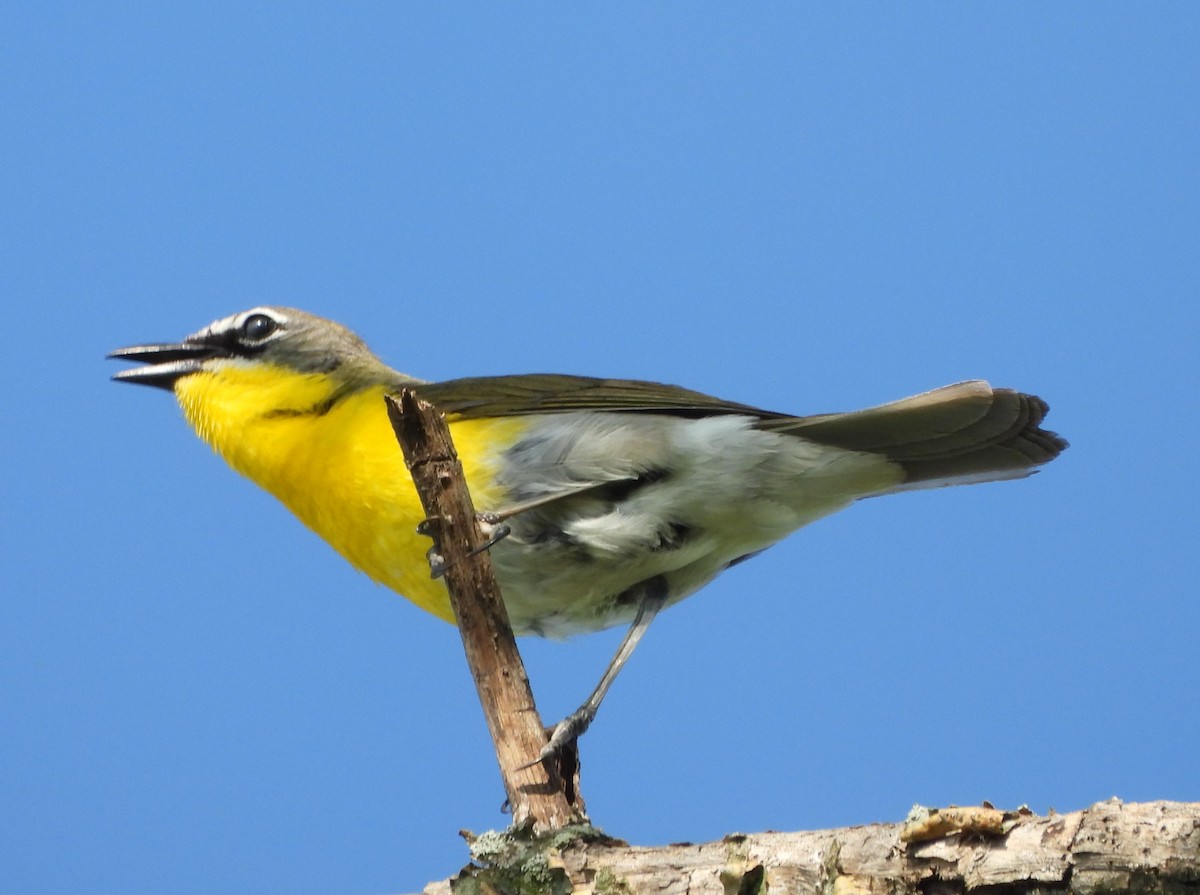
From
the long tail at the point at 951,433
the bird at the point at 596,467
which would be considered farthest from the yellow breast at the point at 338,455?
the long tail at the point at 951,433

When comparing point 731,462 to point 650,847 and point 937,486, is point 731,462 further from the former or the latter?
point 650,847

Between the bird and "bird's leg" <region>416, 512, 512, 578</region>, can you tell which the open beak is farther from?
"bird's leg" <region>416, 512, 512, 578</region>

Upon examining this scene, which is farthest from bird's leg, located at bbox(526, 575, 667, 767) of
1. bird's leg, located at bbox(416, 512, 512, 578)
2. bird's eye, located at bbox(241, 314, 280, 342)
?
bird's eye, located at bbox(241, 314, 280, 342)

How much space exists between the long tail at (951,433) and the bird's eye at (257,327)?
1.84 m

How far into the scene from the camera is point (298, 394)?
4.57 meters

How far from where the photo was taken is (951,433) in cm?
425

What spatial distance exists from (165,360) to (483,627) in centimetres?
194

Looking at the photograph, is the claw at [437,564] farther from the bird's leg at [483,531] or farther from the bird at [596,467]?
the bird at [596,467]

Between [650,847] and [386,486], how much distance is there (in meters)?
1.42

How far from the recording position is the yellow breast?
4.05m

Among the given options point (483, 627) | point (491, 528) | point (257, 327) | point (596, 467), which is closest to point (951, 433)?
point (596, 467)

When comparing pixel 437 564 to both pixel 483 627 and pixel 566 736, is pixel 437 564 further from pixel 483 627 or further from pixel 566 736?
pixel 566 736

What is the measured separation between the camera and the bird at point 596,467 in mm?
4062

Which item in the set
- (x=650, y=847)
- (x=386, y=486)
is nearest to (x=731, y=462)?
(x=386, y=486)
